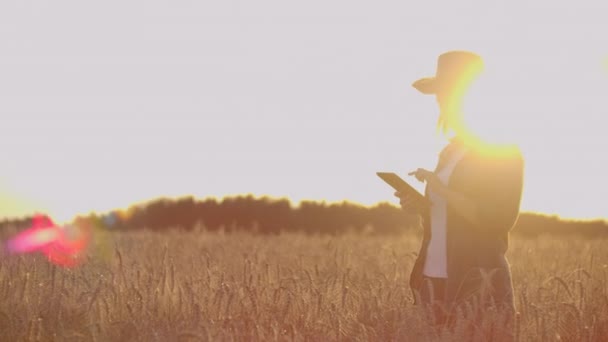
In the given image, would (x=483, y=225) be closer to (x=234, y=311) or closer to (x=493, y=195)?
(x=493, y=195)

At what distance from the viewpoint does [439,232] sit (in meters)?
4.85

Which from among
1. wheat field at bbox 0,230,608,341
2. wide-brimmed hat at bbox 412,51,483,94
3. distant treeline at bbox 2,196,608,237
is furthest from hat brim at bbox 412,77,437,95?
distant treeline at bbox 2,196,608,237

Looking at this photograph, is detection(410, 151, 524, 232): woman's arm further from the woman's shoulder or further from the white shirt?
the white shirt

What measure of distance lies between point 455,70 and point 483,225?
2.69 ft

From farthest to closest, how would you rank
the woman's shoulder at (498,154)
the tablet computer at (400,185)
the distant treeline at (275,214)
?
the distant treeline at (275,214)
the tablet computer at (400,185)
the woman's shoulder at (498,154)

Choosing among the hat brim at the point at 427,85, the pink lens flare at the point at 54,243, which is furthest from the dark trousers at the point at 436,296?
the pink lens flare at the point at 54,243

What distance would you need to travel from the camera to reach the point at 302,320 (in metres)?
5.42

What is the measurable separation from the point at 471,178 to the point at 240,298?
1.97m

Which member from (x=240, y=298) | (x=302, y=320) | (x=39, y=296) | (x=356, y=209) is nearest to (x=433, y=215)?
(x=302, y=320)

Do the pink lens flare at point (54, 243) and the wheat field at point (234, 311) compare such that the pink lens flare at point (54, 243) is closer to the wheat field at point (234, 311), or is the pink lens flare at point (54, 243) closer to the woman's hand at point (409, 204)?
the wheat field at point (234, 311)

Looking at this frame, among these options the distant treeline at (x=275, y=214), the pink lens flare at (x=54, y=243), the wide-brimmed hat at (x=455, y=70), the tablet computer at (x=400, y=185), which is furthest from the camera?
the distant treeline at (x=275, y=214)

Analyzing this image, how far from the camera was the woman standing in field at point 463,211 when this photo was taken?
4578 mm

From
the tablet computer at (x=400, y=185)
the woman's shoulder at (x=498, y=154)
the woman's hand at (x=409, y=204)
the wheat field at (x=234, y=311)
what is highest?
the woman's shoulder at (x=498, y=154)

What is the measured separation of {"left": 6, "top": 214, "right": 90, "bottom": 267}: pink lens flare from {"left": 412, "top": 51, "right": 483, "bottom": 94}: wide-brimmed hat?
10.4 ft
